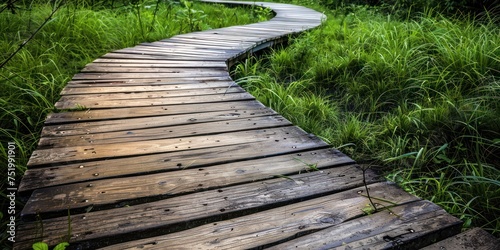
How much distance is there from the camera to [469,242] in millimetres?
1353

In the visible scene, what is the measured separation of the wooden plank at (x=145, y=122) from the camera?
2.19 metres

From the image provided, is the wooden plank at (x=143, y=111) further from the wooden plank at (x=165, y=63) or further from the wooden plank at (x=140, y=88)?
the wooden plank at (x=165, y=63)

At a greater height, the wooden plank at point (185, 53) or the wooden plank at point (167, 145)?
the wooden plank at point (185, 53)

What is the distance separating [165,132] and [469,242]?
1640 millimetres

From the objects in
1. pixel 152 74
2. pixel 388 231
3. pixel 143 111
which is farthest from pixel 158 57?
pixel 388 231

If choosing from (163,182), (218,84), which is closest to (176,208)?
(163,182)

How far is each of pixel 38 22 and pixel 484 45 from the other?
16.3 ft

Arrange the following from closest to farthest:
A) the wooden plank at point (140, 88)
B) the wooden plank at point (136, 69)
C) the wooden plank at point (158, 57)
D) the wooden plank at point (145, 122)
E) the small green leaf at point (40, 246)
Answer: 1. the small green leaf at point (40, 246)
2. the wooden plank at point (145, 122)
3. the wooden plank at point (140, 88)
4. the wooden plank at point (136, 69)
5. the wooden plank at point (158, 57)

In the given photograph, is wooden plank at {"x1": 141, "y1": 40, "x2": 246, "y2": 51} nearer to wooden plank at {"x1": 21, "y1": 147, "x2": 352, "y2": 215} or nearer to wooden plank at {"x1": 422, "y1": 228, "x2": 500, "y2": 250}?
wooden plank at {"x1": 21, "y1": 147, "x2": 352, "y2": 215}

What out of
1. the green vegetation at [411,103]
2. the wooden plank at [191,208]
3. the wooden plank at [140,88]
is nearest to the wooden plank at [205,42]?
the green vegetation at [411,103]

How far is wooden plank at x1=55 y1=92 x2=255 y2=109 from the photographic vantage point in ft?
8.50

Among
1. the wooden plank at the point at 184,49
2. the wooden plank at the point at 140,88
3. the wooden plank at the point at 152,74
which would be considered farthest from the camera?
the wooden plank at the point at 184,49

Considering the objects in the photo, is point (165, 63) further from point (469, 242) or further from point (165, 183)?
point (469, 242)

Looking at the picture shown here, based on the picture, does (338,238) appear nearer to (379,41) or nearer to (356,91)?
(356,91)
